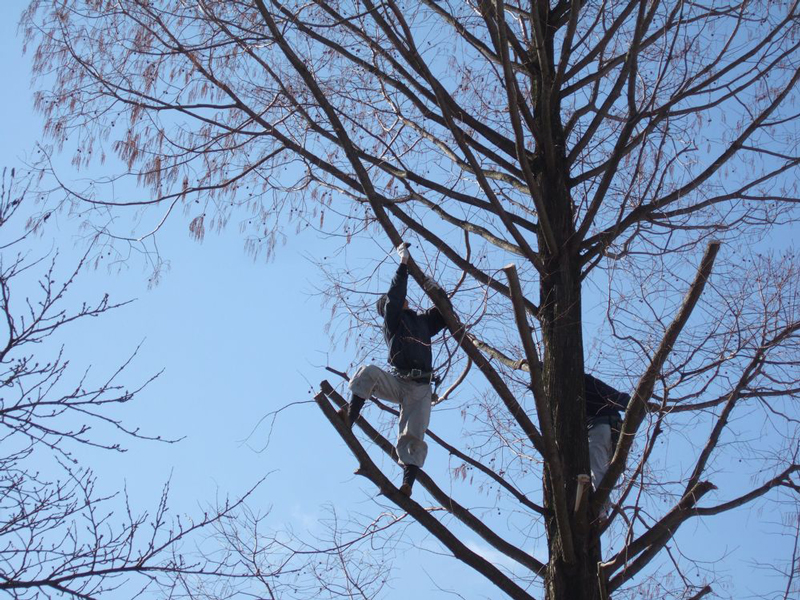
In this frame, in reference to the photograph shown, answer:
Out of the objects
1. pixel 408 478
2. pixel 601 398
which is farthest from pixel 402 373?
pixel 601 398

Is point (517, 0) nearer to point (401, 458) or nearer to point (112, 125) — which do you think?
point (112, 125)

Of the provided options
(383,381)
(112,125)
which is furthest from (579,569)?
(112,125)

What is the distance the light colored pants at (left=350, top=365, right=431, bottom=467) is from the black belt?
0.09 feet

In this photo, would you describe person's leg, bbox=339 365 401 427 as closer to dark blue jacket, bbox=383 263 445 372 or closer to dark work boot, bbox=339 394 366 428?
dark work boot, bbox=339 394 366 428

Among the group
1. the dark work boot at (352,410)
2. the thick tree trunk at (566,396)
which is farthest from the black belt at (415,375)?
the thick tree trunk at (566,396)

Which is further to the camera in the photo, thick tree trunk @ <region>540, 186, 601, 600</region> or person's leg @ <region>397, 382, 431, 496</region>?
person's leg @ <region>397, 382, 431, 496</region>

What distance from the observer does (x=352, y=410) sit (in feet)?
19.3

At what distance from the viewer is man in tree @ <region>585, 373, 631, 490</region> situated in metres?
6.18

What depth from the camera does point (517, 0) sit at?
7.30m

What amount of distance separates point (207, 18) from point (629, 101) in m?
2.60

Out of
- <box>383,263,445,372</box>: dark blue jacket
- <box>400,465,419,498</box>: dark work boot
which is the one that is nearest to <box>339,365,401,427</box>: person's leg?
<box>383,263,445,372</box>: dark blue jacket

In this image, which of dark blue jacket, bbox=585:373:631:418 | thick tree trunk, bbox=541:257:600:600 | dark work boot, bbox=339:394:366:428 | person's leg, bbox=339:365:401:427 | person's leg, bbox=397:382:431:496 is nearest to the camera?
thick tree trunk, bbox=541:257:600:600

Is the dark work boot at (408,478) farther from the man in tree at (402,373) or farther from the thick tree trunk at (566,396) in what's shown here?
the thick tree trunk at (566,396)

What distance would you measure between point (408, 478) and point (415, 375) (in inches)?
28.1
